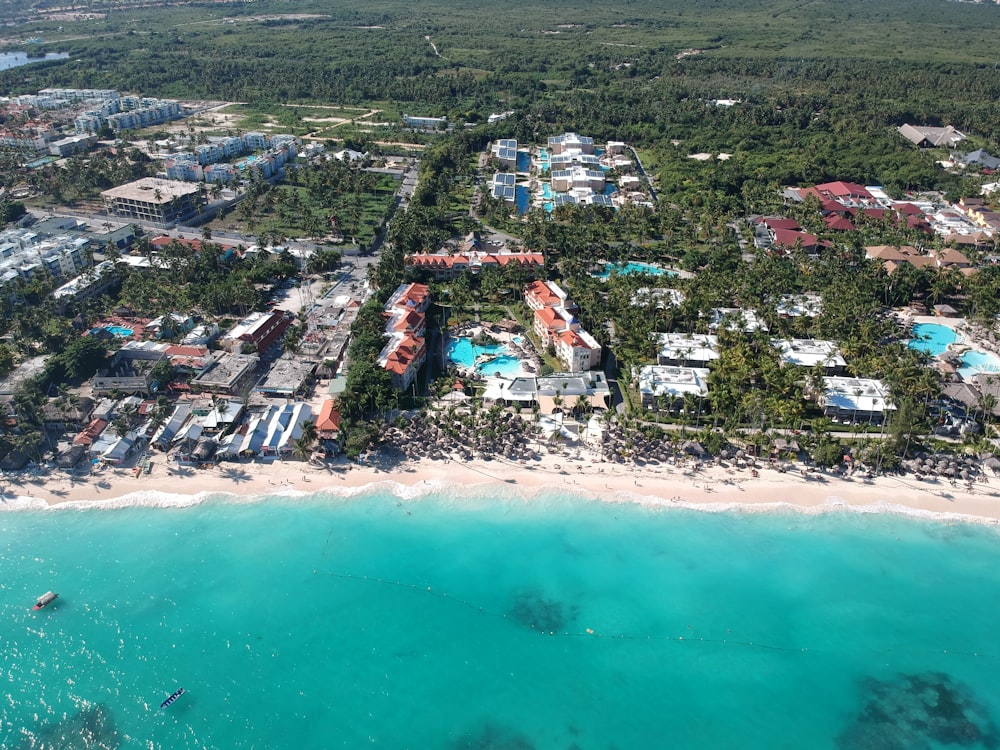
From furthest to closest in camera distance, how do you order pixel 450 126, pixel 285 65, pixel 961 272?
pixel 285 65, pixel 450 126, pixel 961 272

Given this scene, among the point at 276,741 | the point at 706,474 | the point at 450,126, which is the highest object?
the point at 450,126

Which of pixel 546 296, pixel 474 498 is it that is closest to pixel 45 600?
pixel 474 498

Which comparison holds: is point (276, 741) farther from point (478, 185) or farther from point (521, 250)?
point (478, 185)

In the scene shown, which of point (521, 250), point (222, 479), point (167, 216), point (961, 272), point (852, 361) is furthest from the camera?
point (167, 216)

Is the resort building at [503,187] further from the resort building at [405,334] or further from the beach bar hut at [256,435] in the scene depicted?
the beach bar hut at [256,435]

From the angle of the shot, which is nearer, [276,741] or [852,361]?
[276,741]

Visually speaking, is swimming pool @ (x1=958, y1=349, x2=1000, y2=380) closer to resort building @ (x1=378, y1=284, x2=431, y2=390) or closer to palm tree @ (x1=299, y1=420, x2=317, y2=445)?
resort building @ (x1=378, y1=284, x2=431, y2=390)

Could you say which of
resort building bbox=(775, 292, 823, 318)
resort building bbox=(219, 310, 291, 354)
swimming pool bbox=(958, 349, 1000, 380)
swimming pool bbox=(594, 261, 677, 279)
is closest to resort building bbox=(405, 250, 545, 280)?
swimming pool bbox=(594, 261, 677, 279)

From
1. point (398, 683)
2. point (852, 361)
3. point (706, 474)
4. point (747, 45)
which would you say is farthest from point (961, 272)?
point (747, 45)
